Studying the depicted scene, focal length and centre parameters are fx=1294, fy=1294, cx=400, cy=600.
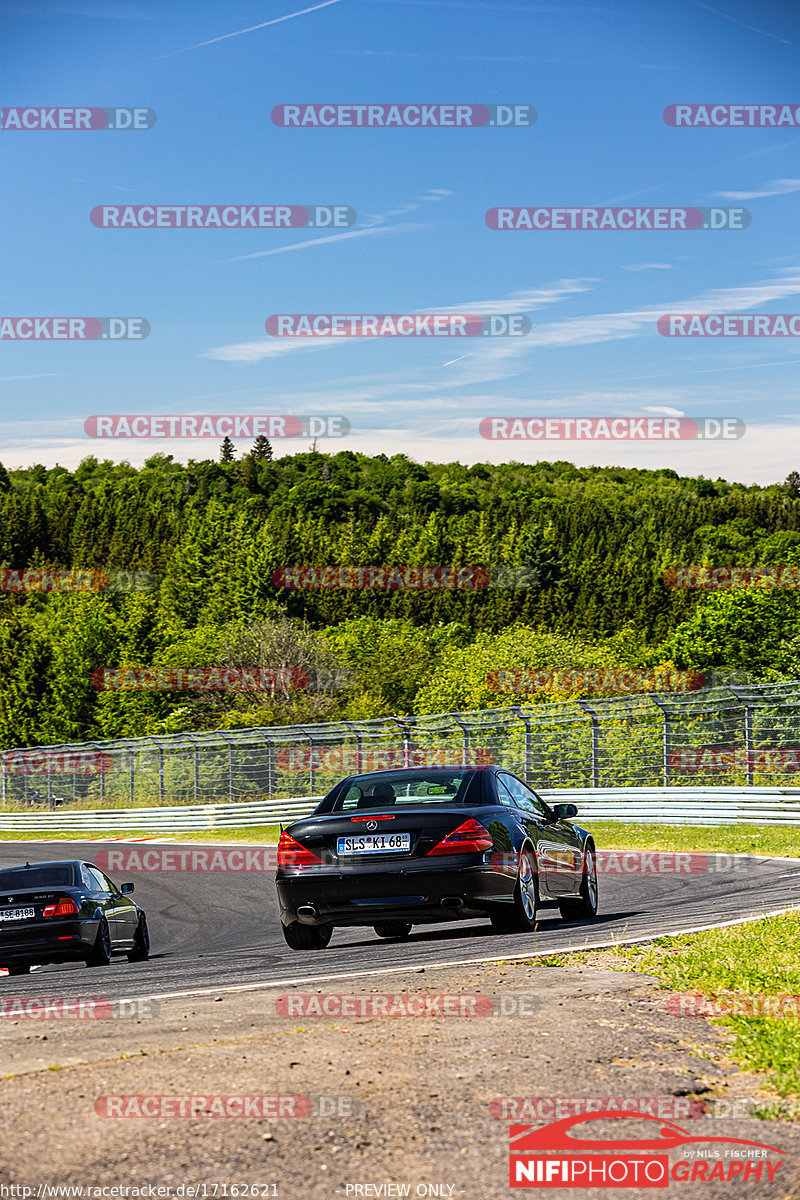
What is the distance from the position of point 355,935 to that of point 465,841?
2759 mm

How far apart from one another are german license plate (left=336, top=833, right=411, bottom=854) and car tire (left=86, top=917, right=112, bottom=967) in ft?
10.00

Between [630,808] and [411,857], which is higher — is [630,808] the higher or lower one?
the lower one

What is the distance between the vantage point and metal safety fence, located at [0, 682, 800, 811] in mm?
24062

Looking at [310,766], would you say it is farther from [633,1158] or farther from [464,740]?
[633,1158]

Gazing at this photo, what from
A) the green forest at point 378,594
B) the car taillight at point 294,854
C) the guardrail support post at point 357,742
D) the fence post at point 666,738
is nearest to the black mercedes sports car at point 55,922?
the car taillight at point 294,854

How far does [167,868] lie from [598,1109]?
1970 cm

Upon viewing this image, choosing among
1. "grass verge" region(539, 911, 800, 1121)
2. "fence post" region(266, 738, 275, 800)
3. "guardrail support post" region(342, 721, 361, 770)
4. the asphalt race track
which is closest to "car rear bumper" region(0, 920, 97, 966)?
the asphalt race track

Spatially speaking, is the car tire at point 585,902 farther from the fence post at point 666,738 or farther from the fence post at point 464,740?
the fence post at point 464,740

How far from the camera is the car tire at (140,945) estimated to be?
12250mm

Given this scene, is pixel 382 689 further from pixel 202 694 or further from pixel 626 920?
pixel 626 920

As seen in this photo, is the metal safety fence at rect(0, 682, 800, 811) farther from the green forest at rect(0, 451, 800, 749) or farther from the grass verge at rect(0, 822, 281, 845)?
the green forest at rect(0, 451, 800, 749)

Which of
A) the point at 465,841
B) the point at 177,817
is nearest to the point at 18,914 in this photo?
the point at 465,841

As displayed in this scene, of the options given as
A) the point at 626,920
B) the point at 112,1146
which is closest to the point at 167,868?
the point at 626,920

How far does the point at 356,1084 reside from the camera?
503 cm
